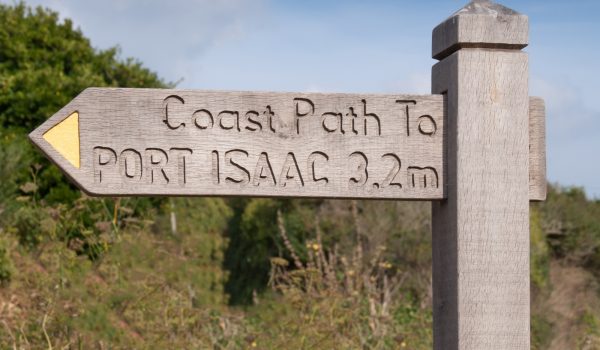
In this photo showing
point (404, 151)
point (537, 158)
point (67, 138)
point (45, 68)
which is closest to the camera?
point (67, 138)

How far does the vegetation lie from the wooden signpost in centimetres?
273

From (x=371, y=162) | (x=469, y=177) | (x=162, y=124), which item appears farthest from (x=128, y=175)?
(x=469, y=177)

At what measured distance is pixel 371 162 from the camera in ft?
8.96

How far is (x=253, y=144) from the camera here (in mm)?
2674

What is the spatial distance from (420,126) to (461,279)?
448mm

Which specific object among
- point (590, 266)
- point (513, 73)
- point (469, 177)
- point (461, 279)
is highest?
point (513, 73)

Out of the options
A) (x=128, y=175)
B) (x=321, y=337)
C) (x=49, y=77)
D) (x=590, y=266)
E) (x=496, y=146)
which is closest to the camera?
(x=128, y=175)

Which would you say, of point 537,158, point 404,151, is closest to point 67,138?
point 404,151

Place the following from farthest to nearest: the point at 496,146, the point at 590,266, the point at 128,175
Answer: the point at 590,266, the point at 496,146, the point at 128,175

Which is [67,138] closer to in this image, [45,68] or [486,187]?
[486,187]

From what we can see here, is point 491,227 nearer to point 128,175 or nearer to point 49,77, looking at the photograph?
point 128,175

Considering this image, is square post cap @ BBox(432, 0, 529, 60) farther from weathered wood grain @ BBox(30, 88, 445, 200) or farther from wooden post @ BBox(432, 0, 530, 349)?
weathered wood grain @ BBox(30, 88, 445, 200)

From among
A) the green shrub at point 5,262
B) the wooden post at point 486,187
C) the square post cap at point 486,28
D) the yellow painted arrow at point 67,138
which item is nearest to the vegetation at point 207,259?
the green shrub at point 5,262

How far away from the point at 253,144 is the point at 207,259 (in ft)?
40.8
